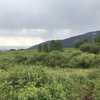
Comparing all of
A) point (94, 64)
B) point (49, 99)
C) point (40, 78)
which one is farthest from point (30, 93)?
point (94, 64)

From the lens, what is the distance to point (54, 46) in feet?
178

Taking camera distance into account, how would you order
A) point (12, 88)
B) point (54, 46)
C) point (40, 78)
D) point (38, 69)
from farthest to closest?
point (54, 46)
point (38, 69)
point (40, 78)
point (12, 88)

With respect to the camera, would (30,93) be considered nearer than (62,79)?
Yes

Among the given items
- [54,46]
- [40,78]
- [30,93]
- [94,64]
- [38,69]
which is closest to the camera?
[30,93]

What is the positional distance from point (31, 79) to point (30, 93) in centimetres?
175

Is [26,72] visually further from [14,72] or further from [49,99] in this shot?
[49,99]

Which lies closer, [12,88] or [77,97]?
[12,88]

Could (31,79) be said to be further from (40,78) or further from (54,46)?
(54,46)

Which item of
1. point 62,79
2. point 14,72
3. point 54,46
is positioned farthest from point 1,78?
point 54,46

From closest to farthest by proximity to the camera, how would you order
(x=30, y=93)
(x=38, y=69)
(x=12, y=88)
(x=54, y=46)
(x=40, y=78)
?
1. (x=30, y=93)
2. (x=12, y=88)
3. (x=40, y=78)
4. (x=38, y=69)
5. (x=54, y=46)

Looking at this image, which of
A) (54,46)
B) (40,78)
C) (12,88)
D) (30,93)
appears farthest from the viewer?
(54,46)

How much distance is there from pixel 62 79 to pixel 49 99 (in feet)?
9.24

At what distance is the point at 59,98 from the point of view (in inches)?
443

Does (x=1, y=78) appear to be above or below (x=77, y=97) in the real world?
above
